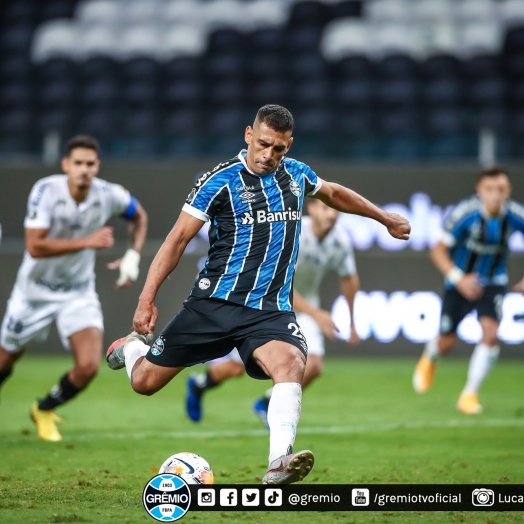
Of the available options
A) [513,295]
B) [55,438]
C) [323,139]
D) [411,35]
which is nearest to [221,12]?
[411,35]

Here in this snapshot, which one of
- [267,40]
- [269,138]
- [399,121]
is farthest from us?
[267,40]

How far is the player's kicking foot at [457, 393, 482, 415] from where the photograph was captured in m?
10.0

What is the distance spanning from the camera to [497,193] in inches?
421

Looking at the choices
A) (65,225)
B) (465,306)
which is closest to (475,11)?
(465,306)

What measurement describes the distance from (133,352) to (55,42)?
1390cm

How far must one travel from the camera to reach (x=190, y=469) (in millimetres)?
5523

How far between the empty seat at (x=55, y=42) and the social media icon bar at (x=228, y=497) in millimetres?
14937

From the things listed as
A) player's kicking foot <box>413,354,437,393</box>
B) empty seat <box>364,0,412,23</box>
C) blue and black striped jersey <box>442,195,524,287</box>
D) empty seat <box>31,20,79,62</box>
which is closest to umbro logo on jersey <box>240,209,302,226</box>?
blue and black striped jersey <box>442,195,524,287</box>

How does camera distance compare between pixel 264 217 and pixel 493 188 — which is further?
pixel 493 188

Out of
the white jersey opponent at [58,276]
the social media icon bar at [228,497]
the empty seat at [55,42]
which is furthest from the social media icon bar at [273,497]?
the empty seat at [55,42]

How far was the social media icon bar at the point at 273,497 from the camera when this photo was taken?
15.6 ft

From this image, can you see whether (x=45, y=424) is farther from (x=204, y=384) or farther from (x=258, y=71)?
(x=258, y=71)

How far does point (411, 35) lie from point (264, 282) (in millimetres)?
13705

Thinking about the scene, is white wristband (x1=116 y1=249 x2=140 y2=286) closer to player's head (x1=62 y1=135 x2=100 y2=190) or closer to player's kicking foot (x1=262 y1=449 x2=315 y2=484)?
player's head (x1=62 y1=135 x2=100 y2=190)
